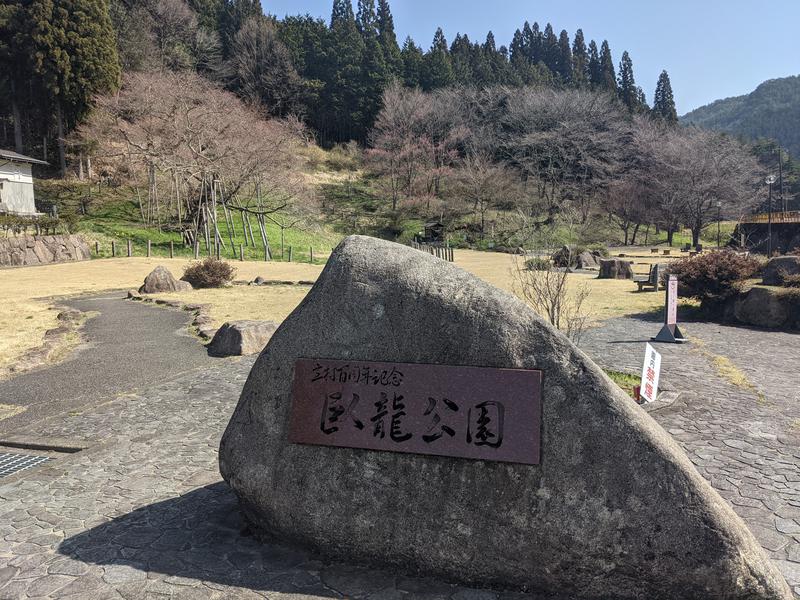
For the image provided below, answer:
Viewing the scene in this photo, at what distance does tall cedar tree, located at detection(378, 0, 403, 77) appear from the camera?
6247 centimetres

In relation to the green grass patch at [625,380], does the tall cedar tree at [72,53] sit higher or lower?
higher

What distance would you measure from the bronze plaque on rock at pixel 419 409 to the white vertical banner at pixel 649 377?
3.60 meters

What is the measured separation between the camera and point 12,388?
7.80 metres

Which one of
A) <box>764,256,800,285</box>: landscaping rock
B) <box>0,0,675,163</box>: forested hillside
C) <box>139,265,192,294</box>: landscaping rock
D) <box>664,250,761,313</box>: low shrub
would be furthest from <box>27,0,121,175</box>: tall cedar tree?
<box>764,256,800,285</box>: landscaping rock

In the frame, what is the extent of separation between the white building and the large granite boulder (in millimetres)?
33022

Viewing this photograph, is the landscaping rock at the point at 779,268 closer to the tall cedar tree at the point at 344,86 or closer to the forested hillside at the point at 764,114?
the tall cedar tree at the point at 344,86

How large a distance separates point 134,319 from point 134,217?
24.5 meters

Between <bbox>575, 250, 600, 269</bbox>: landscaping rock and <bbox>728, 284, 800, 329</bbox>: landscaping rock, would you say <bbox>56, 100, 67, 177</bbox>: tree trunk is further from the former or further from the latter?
<bbox>728, 284, 800, 329</bbox>: landscaping rock

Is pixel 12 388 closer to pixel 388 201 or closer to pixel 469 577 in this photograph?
pixel 469 577

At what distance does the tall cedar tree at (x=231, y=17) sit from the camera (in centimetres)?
5681

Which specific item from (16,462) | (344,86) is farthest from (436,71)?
(16,462)

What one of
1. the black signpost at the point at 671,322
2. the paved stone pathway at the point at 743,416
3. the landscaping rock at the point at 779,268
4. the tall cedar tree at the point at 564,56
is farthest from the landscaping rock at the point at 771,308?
the tall cedar tree at the point at 564,56

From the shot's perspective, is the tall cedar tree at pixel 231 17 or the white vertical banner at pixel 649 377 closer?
the white vertical banner at pixel 649 377

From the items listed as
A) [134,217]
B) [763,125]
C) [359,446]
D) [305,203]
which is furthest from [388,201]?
Result: [763,125]
